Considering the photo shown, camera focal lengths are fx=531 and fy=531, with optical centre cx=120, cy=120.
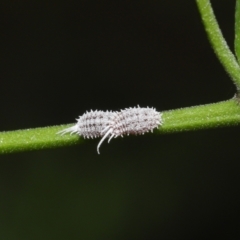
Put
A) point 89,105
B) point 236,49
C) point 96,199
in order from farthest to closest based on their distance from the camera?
point 89,105 < point 96,199 < point 236,49

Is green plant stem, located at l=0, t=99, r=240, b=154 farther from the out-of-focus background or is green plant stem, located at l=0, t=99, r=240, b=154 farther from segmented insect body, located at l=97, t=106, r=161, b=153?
the out-of-focus background

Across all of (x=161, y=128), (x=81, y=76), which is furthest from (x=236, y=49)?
(x=81, y=76)

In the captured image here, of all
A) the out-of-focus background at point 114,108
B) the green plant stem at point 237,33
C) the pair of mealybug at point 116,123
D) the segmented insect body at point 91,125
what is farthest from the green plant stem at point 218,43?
the out-of-focus background at point 114,108

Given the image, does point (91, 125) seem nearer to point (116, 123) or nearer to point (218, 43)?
point (116, 123)

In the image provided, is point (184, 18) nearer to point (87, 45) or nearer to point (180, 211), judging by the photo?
point (87, 45)

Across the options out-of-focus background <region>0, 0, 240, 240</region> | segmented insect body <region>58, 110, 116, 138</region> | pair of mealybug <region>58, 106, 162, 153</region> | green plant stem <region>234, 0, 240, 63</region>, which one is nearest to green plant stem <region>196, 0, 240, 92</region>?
green plant stem <region>234, 0, 240, 63</region>

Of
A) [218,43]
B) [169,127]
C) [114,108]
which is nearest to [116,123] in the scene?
[169,127]
